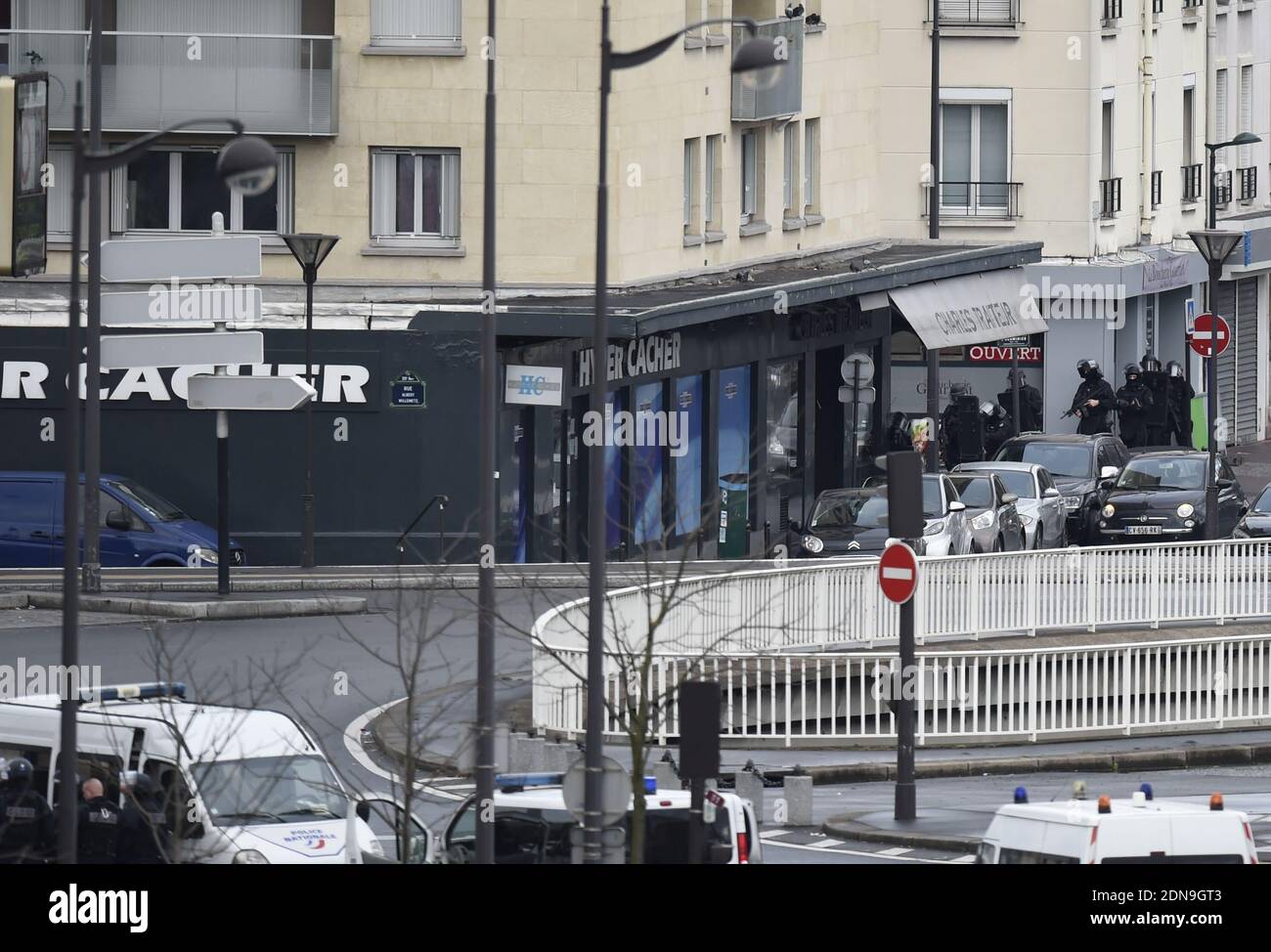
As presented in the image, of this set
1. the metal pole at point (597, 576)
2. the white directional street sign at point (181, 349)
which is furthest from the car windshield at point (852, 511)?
the metal pole at point (597, 576)

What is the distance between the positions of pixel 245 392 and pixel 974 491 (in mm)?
11646

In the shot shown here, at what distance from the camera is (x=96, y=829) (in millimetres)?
16469

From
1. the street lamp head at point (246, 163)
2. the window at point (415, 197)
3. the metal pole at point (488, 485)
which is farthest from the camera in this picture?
the window at point (415, 197)

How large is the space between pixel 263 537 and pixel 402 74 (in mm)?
7101

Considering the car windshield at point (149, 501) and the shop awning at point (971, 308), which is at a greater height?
the shop awning at point (971, 308)

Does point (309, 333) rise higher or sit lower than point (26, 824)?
higher

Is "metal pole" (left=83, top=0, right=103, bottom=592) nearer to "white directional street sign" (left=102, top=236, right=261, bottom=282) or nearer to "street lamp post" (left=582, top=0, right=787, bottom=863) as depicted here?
"white directional street sign" (left=102, top=236, right=261, bottom=282)

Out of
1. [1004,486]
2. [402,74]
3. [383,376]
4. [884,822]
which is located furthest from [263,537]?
[884,822]

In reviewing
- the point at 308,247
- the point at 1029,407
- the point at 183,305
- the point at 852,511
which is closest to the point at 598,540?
the point at 183,305

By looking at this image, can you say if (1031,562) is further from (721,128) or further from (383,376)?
(721,128)

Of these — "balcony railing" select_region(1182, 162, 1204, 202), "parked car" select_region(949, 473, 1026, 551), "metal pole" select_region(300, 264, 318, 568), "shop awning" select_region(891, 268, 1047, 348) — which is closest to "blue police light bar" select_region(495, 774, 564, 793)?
"metal pole" select_region(300, 264, 318, 568)

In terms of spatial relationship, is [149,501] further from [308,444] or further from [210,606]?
[210,606]

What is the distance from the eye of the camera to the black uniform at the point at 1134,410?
169 feet

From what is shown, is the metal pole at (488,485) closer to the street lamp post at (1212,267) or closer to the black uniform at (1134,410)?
the street lamp post at (1212,267)
